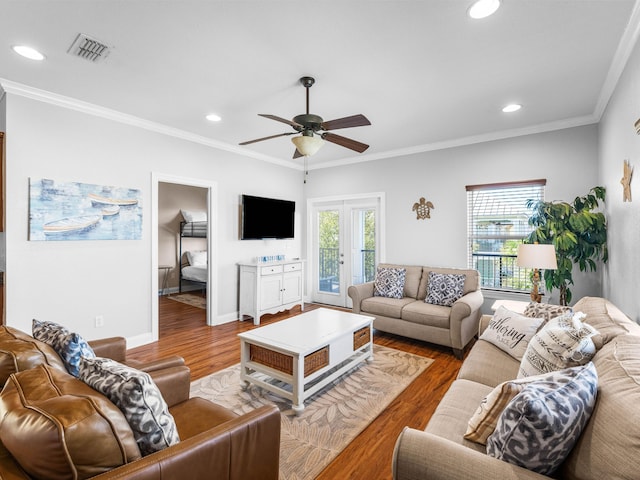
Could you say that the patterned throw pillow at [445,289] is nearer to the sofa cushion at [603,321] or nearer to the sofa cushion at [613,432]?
the sofa cushion at [603,321]

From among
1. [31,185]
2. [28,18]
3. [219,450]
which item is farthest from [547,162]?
[31,185]

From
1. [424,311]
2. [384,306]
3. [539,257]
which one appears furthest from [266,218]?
[539,257]

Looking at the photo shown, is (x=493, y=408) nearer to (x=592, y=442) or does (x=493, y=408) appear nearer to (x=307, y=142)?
(x=592, y=442)

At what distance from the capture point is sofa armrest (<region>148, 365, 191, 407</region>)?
5.58ft

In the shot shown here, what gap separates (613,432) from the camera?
3.22 ft

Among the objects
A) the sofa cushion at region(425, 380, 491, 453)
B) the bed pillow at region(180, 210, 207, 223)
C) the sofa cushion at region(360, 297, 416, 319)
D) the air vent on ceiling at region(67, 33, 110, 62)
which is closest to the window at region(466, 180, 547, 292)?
the sofa cushion at region(360, 297, 416, 319)

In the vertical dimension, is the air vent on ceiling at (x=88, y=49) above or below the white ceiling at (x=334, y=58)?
above

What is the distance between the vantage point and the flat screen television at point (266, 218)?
5.14 metres

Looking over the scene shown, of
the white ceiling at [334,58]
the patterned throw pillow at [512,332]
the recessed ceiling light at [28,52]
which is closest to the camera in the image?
the white ceiling at [334,58]

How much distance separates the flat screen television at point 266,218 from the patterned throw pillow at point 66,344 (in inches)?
138

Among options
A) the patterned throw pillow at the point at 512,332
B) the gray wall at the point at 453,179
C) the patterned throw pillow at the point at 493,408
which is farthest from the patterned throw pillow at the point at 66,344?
the gray wall at the point at 453,179

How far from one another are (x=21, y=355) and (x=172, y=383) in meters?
0.67

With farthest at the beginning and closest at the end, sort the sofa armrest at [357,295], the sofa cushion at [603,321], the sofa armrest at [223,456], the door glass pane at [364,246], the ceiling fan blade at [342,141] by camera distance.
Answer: the door glass pane at [364,246]
the sofa armrest at [357,295]
the ceiling fan blade at [342,141]
the sofa cushion at [603,321]
the sofa armrest at [223,456]

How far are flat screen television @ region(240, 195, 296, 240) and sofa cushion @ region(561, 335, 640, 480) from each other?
15.0 feet
